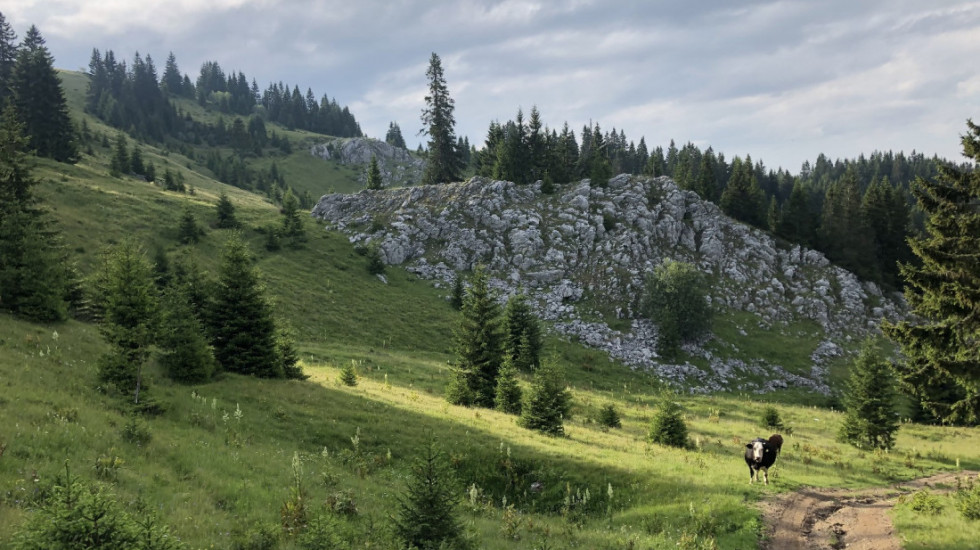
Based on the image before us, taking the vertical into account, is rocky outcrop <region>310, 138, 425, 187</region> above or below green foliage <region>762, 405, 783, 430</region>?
above

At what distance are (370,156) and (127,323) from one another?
174 meters

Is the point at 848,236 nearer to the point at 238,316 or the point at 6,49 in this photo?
the point at 238,316

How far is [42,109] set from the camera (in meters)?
70.9

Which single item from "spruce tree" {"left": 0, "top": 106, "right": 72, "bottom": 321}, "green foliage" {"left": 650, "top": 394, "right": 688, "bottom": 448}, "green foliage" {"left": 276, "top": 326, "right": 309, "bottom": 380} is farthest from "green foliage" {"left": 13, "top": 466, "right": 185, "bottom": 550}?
"spruce tree" {"left": 0, "top": 106, "right": 72, "bottom": 321}

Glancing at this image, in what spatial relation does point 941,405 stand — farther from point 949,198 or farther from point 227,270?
point 227,270

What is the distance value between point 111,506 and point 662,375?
54.7m

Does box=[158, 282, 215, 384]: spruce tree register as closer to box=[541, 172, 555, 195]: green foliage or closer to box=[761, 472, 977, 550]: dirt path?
box=[761, 472, 977, 550]: dirt path

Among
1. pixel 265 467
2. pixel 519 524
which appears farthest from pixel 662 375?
pixel 265 467

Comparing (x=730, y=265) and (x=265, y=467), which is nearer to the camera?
(x=265, y=467)

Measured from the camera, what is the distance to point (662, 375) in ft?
175

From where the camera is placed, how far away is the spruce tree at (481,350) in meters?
30.8

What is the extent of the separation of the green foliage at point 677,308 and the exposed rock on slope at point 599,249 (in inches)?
97.9

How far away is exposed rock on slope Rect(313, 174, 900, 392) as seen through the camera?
6631cm

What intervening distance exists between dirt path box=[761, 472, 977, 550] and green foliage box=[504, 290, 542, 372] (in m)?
27.4
